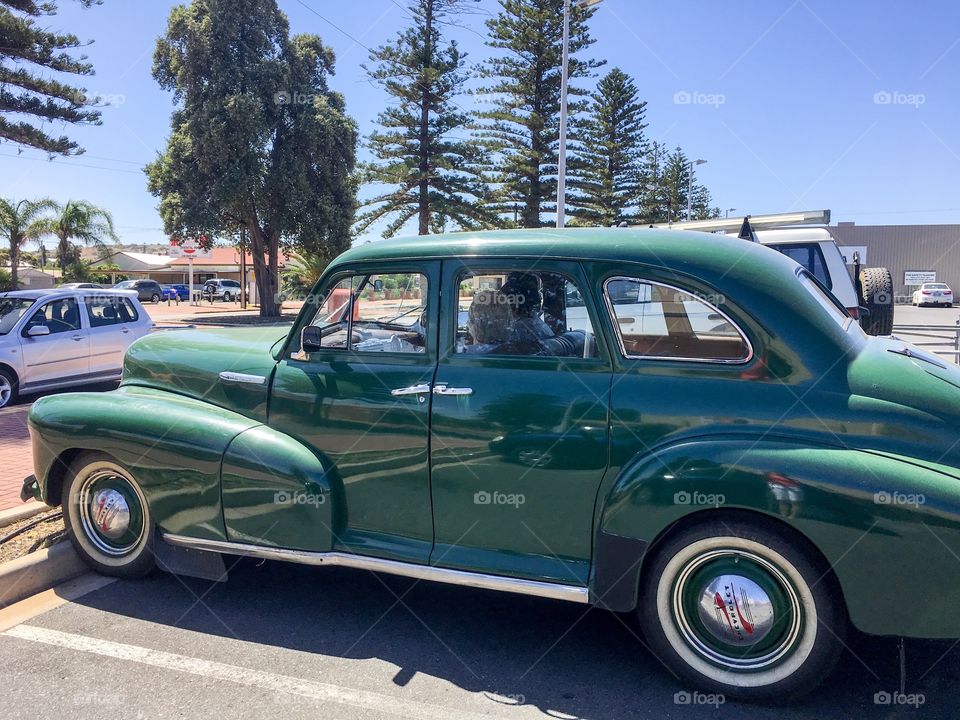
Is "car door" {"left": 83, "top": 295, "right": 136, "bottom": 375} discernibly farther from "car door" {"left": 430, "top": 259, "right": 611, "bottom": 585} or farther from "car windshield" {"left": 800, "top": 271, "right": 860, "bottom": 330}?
"car windshield" {"left": 800, "top": 271, "right": 860, "bottom": 330}

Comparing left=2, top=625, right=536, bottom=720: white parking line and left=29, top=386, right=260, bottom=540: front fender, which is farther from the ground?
left=29, top=386, right=260, bottom=540: front fender

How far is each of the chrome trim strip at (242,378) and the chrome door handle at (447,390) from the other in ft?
3.48

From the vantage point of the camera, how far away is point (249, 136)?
24.1 meters

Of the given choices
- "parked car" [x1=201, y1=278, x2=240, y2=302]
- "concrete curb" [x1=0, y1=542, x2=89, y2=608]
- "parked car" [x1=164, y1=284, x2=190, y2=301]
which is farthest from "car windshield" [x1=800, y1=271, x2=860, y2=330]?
"parked car" [x1=164, y1=284, x2=190, y2=301]

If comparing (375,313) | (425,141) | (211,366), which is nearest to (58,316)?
(211,366)

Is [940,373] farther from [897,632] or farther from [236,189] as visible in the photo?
[236,189]

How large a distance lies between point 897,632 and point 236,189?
24317 millimetres

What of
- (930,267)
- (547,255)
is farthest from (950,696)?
(930,267)

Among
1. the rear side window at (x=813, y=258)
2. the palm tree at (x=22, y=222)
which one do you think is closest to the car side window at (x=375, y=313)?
the rear side window at (x=813, y=258)

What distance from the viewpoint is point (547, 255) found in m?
3.41

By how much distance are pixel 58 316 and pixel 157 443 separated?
24.7ft

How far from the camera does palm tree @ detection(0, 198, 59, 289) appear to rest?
32.8m

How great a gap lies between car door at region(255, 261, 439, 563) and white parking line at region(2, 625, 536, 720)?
2.11 feet

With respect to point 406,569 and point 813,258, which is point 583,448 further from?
point 813,258
